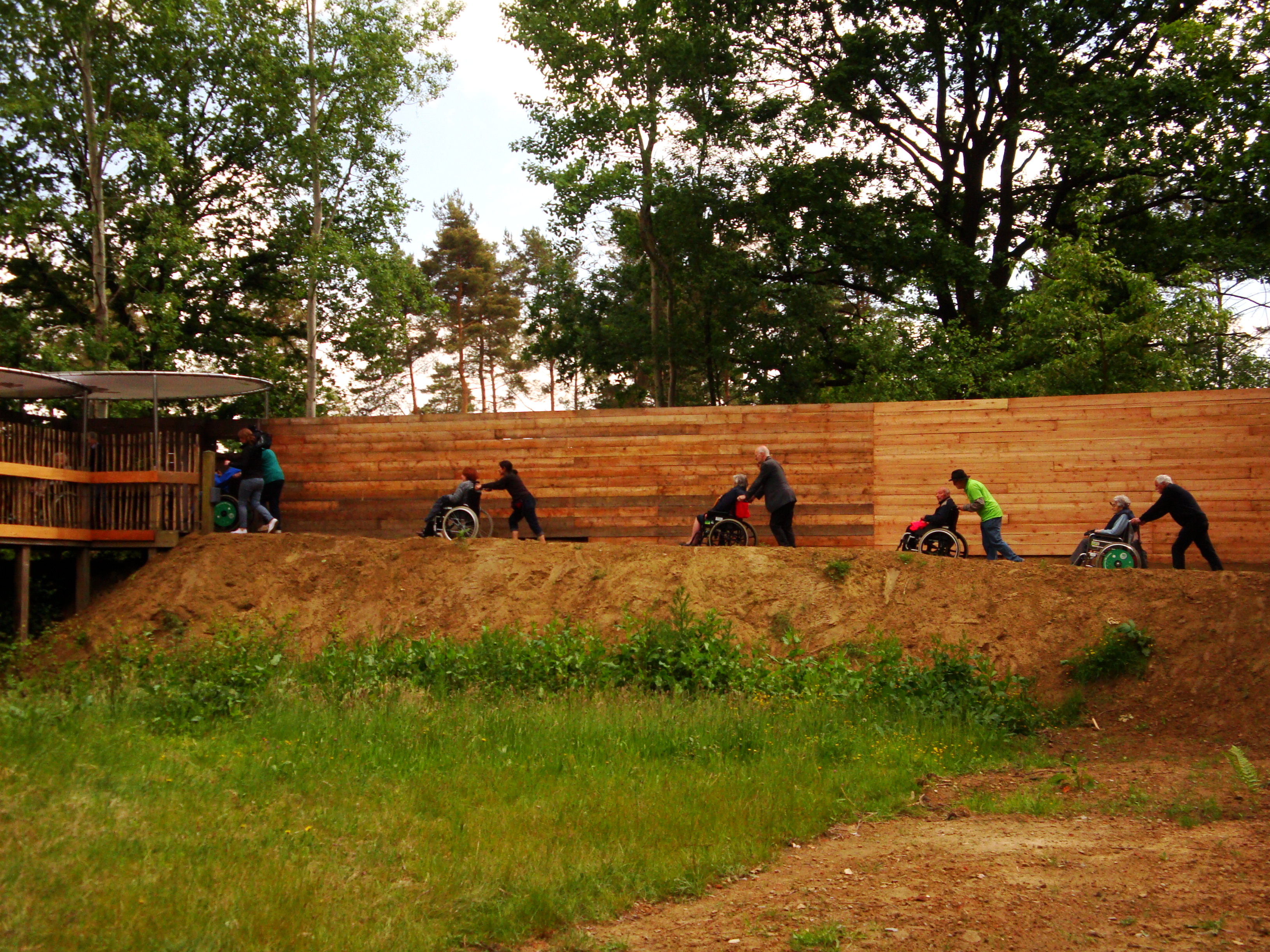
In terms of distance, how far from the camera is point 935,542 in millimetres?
16172

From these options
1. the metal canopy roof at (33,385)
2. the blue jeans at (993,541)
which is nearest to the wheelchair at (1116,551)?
the blue jeans at (993,541)

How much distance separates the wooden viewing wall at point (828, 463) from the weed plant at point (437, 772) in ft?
14.6

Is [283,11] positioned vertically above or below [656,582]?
above

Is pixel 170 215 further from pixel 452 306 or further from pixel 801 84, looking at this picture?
pixel 452 306

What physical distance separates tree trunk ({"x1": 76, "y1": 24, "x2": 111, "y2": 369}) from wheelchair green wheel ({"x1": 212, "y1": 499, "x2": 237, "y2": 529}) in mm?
7336

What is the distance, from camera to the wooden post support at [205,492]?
17.7 meters

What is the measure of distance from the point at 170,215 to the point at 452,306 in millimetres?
22498

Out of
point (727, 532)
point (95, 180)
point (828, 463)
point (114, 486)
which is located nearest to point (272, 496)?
point (114, 486)

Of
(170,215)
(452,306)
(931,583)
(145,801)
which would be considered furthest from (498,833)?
(452,306)

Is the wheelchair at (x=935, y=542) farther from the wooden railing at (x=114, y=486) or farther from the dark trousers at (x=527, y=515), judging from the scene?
the wooden railing at (x=114, y=486)

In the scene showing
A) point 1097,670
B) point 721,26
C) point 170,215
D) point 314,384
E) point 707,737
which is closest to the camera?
point 707,737

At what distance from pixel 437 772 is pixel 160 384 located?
1079cm

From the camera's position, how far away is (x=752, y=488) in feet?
Answer: 52.9

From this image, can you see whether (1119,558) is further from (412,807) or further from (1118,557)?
(412,807)
